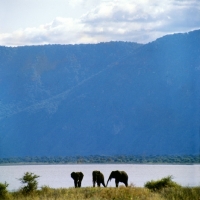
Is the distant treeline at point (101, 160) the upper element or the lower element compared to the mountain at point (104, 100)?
lower

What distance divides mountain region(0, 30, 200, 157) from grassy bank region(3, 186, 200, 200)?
3222 cm

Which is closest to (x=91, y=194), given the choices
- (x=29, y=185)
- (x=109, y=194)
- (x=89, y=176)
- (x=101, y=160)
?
(x=109, y=194)

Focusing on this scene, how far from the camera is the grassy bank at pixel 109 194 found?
709 inches

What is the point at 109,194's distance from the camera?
18656 millimetres

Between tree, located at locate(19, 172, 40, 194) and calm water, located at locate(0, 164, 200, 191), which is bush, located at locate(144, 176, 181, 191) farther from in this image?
tree, located at locate(19, 172, 40, 194)

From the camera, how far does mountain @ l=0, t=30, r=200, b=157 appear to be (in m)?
58.7

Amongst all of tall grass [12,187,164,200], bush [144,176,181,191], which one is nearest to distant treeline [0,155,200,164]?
bush [144,176,181,191]

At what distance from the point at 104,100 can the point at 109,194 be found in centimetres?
5203

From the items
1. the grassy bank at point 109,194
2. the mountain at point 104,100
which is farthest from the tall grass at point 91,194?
the mountain at point 104,100

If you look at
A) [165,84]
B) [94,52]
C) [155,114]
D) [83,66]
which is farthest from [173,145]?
[94,52]

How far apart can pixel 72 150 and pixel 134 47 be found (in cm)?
2764

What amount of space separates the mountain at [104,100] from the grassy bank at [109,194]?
32221 millimetres

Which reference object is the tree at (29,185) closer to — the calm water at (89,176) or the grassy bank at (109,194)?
the grassy bank at (109,194)

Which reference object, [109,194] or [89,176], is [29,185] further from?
[89,176]
